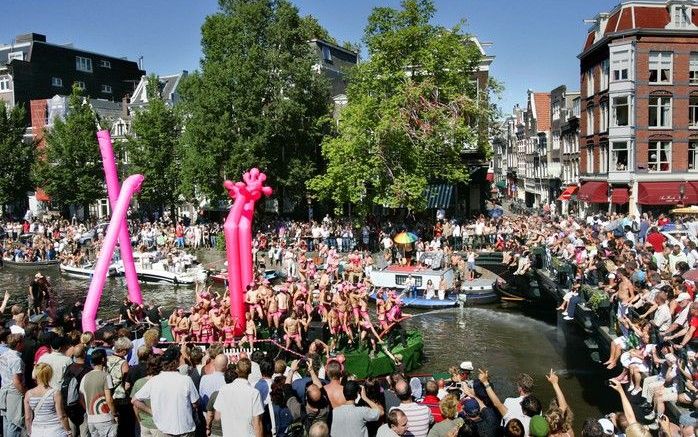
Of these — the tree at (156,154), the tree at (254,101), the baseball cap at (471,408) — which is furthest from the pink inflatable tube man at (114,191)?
the tree at (156,154)

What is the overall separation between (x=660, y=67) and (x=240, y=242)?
108 feet

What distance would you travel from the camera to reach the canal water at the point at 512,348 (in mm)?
17938

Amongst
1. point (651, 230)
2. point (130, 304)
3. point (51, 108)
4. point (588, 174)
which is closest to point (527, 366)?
point (651, 230)

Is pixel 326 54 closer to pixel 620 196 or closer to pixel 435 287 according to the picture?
pixel 620 196

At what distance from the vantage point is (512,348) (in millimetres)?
22312

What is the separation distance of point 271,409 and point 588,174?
4424 centimetres

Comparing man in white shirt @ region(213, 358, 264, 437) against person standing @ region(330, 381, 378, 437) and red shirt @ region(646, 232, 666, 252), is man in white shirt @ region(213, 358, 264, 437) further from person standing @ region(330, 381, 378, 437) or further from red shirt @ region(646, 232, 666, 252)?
red shirt @ region(646, 232, 666, 252)

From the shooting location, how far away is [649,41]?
40.6 m

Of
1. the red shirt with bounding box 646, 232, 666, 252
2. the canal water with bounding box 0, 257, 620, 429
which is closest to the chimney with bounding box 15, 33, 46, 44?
the canal water with bounding box 0, 257, 620, 429

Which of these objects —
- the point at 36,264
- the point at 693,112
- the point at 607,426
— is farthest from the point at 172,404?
the point at 693,112

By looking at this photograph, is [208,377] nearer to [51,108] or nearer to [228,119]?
[228,119]

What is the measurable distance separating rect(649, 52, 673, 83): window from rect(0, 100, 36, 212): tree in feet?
168

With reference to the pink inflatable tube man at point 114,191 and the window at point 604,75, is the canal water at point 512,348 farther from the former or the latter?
the window at point 604,75

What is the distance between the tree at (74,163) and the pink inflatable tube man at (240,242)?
37.6 metres
